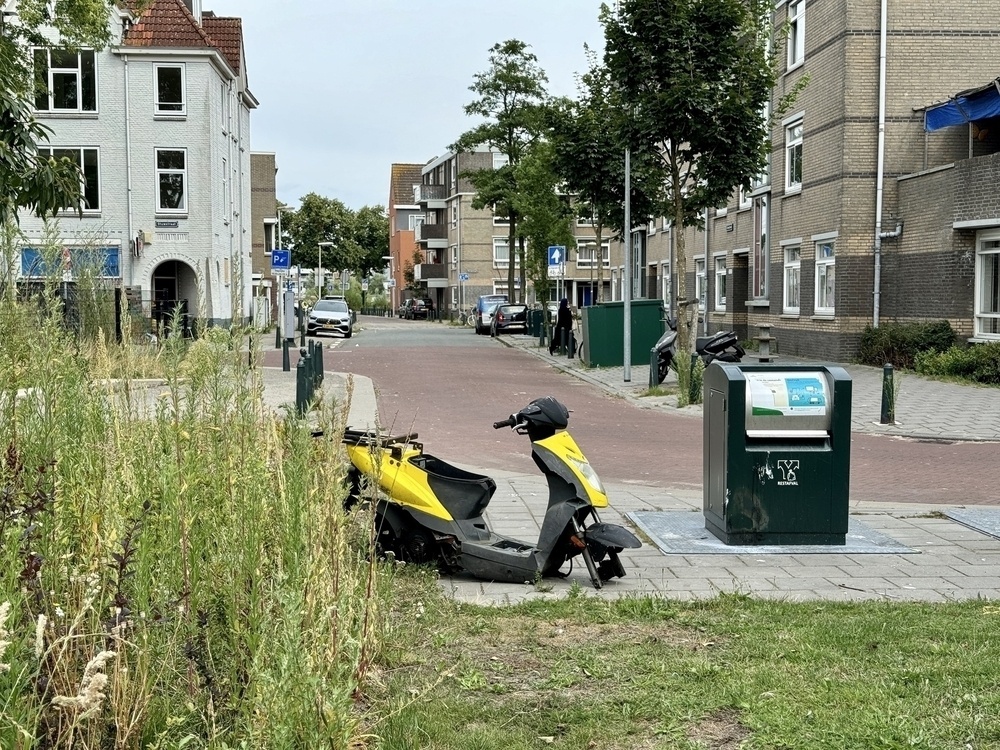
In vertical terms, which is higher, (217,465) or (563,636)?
(217,465)

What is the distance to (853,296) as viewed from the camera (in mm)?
26406

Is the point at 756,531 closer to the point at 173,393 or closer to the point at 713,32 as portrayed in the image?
the point at 173,393

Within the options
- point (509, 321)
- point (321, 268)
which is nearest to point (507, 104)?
point (509, 321)

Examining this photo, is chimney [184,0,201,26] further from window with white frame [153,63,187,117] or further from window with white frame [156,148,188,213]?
window with white frame [156,148,188,213]

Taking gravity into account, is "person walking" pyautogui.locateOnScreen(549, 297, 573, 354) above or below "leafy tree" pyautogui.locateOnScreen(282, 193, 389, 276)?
below

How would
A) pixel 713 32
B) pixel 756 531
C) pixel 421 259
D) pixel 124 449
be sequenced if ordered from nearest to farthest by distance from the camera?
pixel 124 449, pixel 756 531, pixel 713 32, pixel 421 259

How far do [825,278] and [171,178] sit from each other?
22.1m

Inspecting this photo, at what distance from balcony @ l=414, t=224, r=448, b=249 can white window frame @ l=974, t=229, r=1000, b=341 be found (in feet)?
237

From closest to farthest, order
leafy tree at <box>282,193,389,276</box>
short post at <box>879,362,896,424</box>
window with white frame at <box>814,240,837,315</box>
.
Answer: short post at <box>879,362,896,424</box> < window with white frame at <box>814,240,837,315</box> < leafy tree at <box>282,193,389,276</box>

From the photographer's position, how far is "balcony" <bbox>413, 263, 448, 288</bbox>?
93438mm

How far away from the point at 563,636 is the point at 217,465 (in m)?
1.76

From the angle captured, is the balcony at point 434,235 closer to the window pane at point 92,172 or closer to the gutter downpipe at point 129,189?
the gutter downpipe at point 129,189

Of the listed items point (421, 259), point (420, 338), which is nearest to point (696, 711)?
point (420, 338)

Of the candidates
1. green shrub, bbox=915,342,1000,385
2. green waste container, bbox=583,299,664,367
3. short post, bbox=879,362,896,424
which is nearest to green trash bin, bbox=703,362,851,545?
short post, bbox=879,362,896,424
